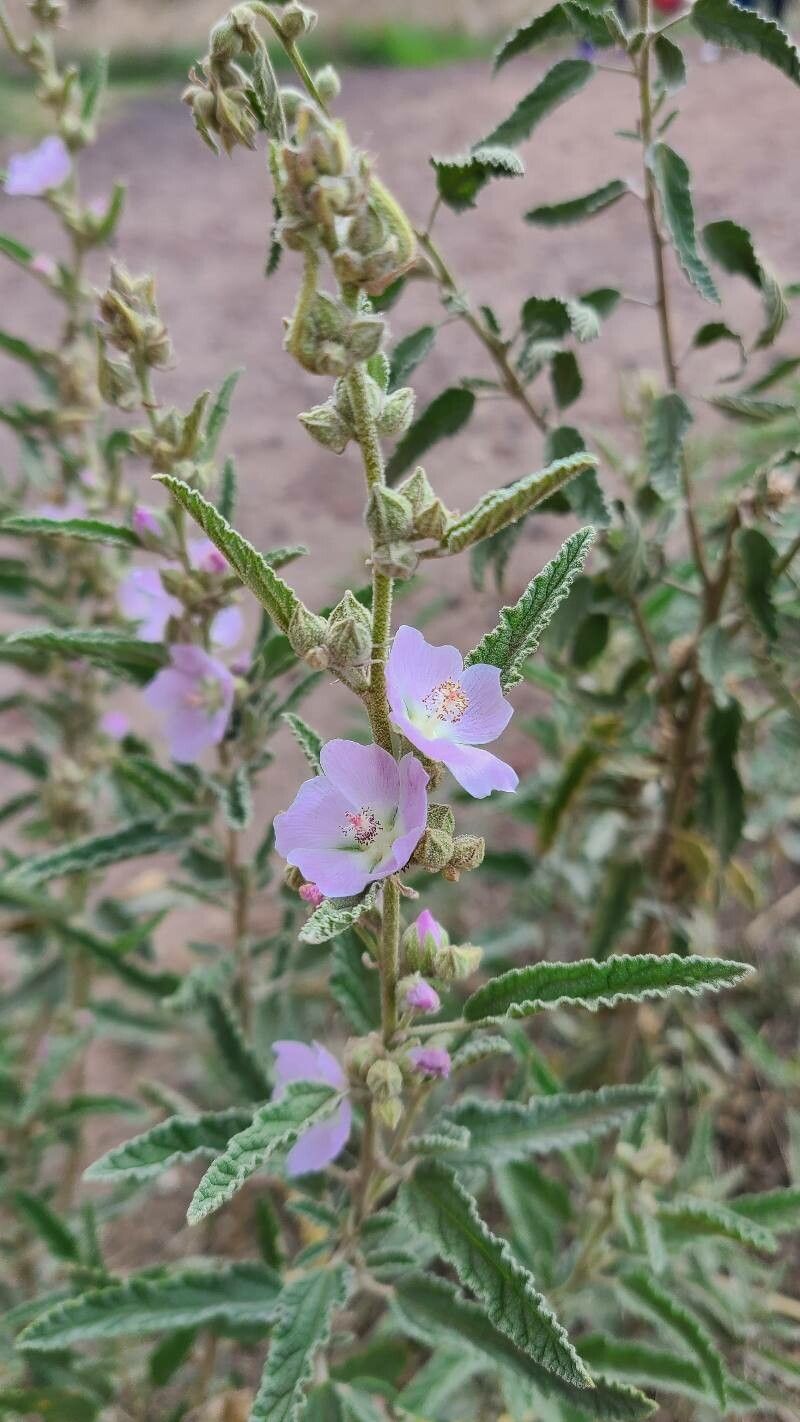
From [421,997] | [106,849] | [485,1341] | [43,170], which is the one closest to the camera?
[421,997]

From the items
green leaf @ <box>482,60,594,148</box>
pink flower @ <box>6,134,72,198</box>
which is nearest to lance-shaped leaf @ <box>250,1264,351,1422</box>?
green leaf @ <box>482,60,594,148</box>

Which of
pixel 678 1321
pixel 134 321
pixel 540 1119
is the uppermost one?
pixel 134 321

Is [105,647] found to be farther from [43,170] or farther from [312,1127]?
[43,170]

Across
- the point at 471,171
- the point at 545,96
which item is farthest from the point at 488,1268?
the point at 545,96

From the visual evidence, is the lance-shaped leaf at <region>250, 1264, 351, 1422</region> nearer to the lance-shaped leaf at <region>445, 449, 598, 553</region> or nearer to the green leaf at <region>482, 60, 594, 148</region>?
the lance-shaped leaf at <region>445, 449, 598, 553</region>

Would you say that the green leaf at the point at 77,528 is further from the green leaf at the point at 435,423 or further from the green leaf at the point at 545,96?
the green leaf at the point at 545,96

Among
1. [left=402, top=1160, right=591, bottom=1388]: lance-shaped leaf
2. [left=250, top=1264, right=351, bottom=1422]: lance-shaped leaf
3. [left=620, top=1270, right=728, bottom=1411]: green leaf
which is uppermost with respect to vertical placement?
[left=402, top=1160, right=591, bottom=1388]: lance-shaped leaf
